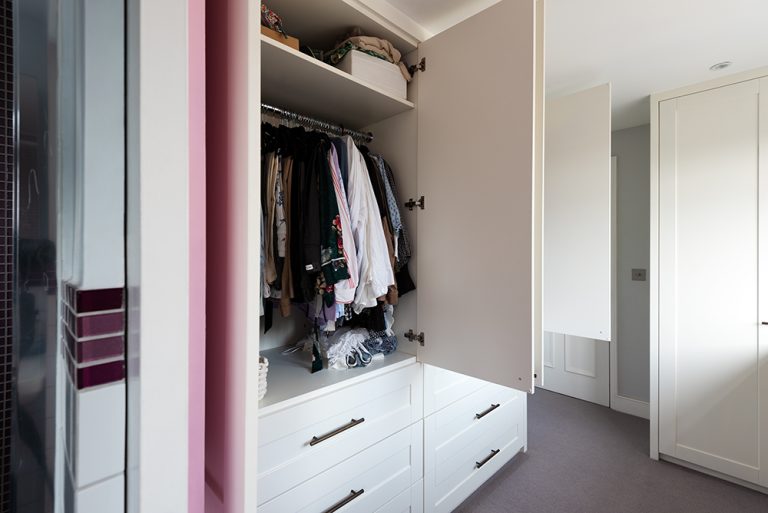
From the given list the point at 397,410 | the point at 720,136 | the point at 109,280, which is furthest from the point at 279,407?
the point at 720,136

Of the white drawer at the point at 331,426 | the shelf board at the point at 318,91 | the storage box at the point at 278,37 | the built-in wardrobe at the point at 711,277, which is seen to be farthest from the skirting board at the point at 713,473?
the storage box at the point at 278,37

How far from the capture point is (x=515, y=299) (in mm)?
1183

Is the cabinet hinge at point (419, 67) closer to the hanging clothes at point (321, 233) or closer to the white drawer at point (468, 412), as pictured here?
the hanging clothes at point (321, 233)

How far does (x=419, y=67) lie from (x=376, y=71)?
0.76ft

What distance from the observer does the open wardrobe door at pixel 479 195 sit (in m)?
1.16

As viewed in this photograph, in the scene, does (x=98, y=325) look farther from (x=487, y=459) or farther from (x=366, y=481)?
(x=487, y=459)

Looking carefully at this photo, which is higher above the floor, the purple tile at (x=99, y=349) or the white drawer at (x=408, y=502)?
the purple tile at (x=99, y=349)

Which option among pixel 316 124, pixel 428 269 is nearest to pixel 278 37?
→ pixel 316 124

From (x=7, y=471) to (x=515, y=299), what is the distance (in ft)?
4.21

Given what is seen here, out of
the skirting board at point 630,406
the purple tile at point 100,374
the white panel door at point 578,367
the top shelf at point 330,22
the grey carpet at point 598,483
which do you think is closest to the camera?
the purple tile at point 100,374

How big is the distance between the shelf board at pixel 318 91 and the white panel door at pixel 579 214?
1.02m

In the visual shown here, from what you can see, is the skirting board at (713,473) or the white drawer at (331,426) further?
the skirting board at (713,473)

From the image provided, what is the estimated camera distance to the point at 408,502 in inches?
56.2

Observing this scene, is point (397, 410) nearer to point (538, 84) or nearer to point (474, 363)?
point (474, 363)
